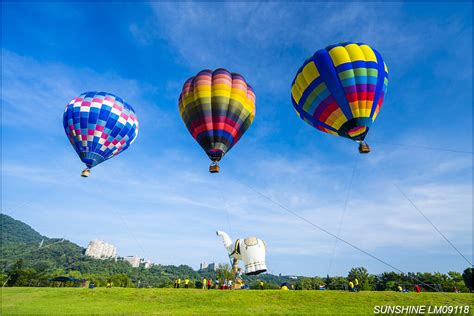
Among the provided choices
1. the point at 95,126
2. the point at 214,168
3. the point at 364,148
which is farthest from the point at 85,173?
the point at 364,148

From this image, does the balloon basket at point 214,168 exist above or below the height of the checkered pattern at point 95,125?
below

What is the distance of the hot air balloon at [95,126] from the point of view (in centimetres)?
2645

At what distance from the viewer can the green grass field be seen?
18.0 metres

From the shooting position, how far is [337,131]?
832 inches

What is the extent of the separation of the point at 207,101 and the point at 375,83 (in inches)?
487

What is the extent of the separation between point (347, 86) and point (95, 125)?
855 inches

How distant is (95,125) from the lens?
1046 inches

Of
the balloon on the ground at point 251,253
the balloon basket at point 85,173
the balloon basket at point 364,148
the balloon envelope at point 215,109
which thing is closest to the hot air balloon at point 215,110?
the balloon envelope at point 215,109

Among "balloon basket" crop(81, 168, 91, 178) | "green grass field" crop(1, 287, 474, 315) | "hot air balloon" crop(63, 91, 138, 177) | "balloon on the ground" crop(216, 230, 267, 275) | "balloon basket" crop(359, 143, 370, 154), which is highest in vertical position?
"hot air balloon" crop(63, 91, 138, 177)

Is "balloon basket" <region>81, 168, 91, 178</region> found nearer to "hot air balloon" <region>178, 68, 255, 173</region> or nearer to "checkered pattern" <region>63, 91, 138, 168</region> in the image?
"checkered pattern" <region>63, 91, 138, 168</region>

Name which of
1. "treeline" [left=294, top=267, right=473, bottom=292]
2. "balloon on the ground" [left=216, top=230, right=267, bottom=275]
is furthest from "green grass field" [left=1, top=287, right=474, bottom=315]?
"treeline" [left=294, top=267, right=473, bottom=292]

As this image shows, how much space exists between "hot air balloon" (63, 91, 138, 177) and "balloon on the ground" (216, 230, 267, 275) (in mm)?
15158

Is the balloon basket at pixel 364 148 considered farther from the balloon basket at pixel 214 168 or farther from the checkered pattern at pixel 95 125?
the checkered pattern at pixel 95 125

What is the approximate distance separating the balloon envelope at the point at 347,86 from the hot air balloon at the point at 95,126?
18.2 m
